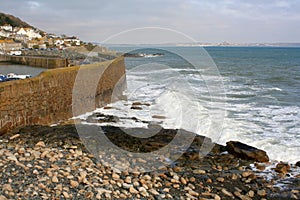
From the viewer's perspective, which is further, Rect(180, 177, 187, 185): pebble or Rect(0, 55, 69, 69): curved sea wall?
Rect(0, 55, 69, 69): curved sea wall

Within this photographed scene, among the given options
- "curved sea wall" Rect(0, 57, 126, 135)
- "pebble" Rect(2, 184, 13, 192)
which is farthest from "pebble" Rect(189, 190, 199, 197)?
"curved sea wall" Rect(0, 57, 126, 135)

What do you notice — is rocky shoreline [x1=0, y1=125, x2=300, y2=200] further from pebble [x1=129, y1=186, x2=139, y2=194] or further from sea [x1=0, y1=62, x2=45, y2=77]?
sea [x1=0, y1=62, x2=45, y2=77]

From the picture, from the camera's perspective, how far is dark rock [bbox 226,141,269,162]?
7.70m

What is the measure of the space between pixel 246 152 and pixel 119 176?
139 inches

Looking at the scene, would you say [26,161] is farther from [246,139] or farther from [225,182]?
[246,139]

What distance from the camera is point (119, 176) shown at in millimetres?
5781

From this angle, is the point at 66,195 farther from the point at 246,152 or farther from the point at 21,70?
the point at 21,70

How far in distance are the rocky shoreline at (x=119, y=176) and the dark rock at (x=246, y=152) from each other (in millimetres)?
194

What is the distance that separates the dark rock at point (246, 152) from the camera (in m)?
7.70

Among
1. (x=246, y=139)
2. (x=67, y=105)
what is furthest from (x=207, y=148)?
(x=67, y=105)

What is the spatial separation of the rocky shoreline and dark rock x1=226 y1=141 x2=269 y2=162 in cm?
19

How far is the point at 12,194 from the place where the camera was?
4.62 meters

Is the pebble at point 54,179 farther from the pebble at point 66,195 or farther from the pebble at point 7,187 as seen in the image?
the pebble at point 7,187

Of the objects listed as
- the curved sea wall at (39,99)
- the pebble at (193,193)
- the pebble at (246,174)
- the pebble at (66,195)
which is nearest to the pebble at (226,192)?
the pebble at (193,193)
